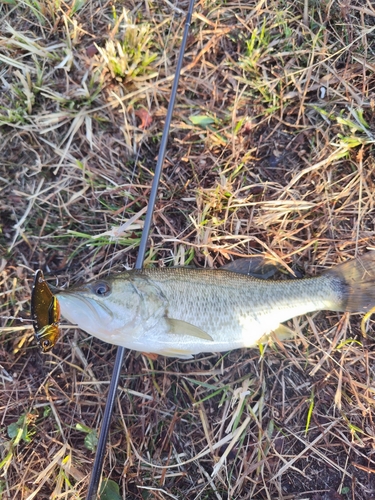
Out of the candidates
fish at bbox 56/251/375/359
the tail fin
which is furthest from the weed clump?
the tail fin

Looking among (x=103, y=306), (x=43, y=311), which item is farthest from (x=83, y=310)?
(x=43, y=311)

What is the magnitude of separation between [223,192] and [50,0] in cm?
229

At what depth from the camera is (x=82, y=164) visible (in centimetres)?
316

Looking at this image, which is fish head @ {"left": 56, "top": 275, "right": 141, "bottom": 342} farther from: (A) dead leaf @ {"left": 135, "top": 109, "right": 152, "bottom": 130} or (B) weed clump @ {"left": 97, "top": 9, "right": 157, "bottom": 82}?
(B) weed clump @ {"left": 97, "top": 9, "right": 157, "bottom": 82}

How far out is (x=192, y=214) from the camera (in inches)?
121

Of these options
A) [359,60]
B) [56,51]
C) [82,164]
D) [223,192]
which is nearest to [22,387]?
[82,164]

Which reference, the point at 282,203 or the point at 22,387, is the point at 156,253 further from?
the point at 22,387

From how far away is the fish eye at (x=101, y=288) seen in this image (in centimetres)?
241

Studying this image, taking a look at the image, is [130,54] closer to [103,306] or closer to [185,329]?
[103,306]

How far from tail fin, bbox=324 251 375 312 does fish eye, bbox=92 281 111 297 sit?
163 cm

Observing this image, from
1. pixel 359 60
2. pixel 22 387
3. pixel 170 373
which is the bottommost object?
pixel 22 387

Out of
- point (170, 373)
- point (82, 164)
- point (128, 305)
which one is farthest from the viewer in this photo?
point (82, 164)

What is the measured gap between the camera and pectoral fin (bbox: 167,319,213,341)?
8.08ft

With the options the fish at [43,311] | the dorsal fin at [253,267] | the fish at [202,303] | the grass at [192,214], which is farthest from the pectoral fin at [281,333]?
the fish at [43,311]
